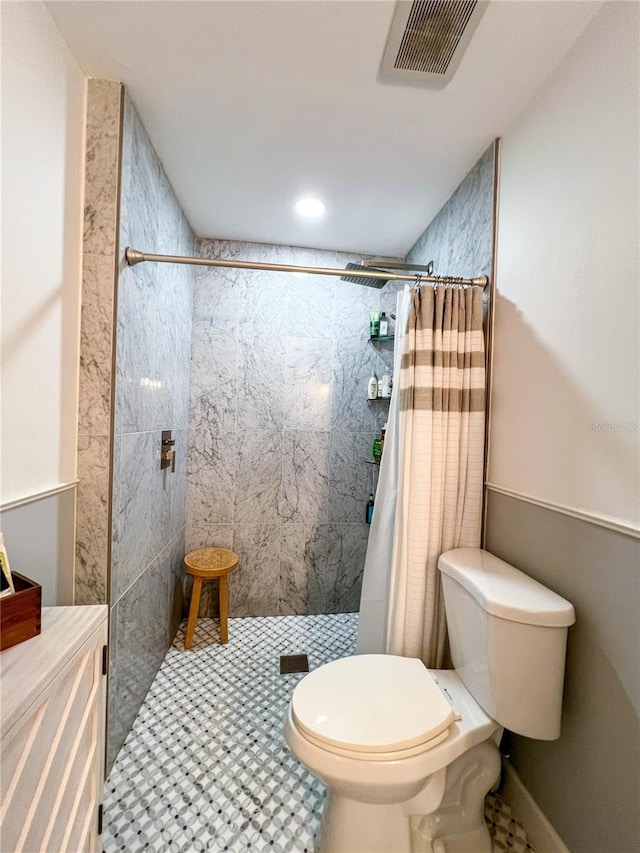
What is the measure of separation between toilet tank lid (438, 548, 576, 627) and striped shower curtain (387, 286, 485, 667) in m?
0.12

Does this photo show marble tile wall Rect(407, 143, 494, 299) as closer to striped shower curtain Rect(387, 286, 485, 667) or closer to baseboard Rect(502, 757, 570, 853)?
striped shower curtain Rect(387, 286, 485, 667)

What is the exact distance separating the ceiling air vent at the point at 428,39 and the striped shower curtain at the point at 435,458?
0.64m

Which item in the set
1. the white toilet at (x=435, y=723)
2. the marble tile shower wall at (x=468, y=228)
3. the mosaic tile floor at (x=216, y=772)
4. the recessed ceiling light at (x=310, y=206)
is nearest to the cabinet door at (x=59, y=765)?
the mosaic tile floor at (x=216, y=772)

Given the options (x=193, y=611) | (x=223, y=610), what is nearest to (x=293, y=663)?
(x=223, y=610)

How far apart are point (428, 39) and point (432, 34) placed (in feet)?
0.06

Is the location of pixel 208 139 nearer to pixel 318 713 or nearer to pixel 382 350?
pixel 382 350

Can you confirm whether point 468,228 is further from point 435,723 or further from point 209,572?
point 209,572

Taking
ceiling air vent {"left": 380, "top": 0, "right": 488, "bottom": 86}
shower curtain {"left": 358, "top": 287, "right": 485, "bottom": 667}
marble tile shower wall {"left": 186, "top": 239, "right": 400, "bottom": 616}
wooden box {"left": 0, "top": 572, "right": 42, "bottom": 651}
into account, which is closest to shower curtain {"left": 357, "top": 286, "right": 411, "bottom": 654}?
shower curtain {"left": 358, "top": 287, "right": 485, "bottom": 667}

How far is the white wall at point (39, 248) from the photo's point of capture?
88 centimetres

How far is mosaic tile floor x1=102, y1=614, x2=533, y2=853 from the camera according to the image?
109 centimetres

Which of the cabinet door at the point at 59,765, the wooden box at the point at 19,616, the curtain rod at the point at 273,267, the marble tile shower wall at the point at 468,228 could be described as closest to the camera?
the cabinet door at the point at 59,765

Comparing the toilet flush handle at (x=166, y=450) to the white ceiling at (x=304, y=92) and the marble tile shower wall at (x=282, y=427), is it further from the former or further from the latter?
the white ceiling at (x=304, y=92)

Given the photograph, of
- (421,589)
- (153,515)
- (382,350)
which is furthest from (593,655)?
(382,350)

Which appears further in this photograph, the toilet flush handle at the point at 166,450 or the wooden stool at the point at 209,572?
the wooden stool at the point at 209,572
